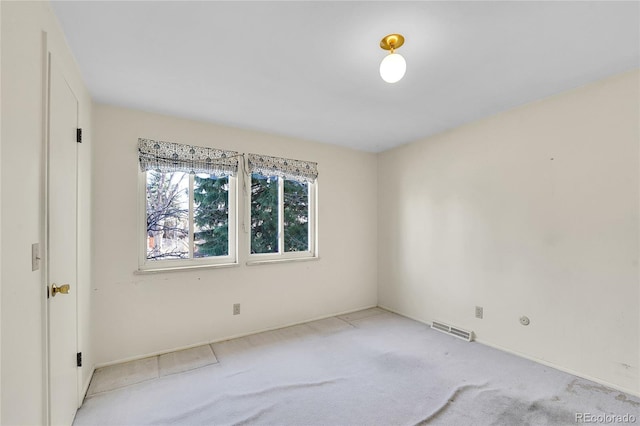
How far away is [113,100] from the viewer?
8.05 feet

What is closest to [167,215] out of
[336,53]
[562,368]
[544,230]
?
[336,53]

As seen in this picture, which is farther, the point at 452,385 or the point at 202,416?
the point at 452,385

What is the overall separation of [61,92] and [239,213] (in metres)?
1.82

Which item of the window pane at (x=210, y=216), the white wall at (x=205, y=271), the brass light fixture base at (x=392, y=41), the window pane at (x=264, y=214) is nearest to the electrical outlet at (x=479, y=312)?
the white wall at (x=205, y=271)

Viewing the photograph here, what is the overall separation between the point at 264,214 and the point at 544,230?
2785 mm

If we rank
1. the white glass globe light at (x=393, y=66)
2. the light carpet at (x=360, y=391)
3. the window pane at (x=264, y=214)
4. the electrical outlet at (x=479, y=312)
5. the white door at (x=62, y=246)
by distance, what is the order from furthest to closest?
the window pane at (x=264, y=214), the electrical outlet at (x=479, y=312), the light carpet at (x=360, y=391), the white glass globe light at (x=393, y=66), the white door at (x=62, y=246)

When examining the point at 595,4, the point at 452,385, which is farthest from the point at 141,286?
the point at 595,4

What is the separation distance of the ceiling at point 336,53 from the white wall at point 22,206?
1.48 ft

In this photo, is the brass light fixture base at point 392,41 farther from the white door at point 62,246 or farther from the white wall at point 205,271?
the white wall at point 205,271

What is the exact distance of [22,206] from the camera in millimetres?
1112

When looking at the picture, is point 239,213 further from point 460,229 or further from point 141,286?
point 460,229

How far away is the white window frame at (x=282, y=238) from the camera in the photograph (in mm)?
3289

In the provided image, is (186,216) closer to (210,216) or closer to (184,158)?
(210,216)

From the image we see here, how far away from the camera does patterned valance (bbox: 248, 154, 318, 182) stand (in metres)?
3.25
